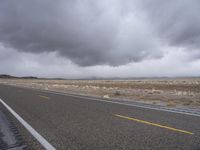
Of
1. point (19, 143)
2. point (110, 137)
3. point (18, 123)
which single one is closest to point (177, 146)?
point (110, 137)

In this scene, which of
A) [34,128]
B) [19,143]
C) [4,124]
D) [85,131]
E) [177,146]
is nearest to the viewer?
[177,146]

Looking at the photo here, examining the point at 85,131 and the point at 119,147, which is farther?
the point at 85,131

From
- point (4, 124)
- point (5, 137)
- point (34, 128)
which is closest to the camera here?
point (5, 137)

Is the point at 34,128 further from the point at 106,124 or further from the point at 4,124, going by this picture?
the point at 106,124

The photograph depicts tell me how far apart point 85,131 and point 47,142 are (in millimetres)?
1389

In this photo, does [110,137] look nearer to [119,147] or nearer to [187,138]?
[119,147]

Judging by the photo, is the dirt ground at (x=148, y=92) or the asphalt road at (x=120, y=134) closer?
the asphalt road at (x=120, y=134)

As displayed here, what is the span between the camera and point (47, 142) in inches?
203

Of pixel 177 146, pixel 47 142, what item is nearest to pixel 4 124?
pixel 47 142

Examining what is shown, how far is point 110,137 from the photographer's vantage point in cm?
545

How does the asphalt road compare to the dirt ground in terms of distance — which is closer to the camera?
the asphalt road

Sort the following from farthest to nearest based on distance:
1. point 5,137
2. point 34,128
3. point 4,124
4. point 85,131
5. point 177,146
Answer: point 4,124
point 34,128
point 85,131
point 5,137
point 177,146

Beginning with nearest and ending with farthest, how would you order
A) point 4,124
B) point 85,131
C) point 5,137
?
point 5,137
point 85,131
point 4,124

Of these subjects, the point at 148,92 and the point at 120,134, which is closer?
the point at 120,134
